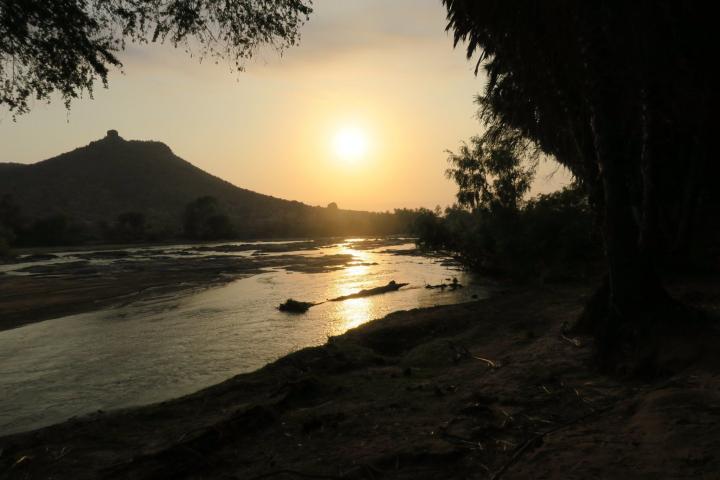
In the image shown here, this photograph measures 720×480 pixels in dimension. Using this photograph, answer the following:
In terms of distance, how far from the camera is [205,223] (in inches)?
4082

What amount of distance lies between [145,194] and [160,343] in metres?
144

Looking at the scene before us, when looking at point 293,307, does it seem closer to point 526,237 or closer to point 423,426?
point 526,237

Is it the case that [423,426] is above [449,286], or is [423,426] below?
above

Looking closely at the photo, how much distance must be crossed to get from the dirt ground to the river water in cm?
212

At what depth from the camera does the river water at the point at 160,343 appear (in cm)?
1130

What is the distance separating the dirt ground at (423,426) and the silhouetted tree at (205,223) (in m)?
96.7

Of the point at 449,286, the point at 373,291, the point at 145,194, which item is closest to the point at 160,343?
the point at 373,291

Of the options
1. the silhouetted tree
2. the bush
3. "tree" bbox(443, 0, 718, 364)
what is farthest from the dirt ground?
the silhouetted tree

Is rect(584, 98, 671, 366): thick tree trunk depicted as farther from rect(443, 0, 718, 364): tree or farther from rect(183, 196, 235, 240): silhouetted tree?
rect(183, 196, 235, 240): silhouetted tree

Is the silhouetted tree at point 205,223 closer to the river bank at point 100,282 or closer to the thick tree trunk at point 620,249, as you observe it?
the river bank at point 100,282

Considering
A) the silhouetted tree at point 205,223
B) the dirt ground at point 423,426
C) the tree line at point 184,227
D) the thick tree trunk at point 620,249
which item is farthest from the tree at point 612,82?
the silhouetted tree at point 205,223

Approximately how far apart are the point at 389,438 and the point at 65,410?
8059mm

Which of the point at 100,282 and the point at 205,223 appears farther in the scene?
the point at 205,223

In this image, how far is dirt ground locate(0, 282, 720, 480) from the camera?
4855 mm
